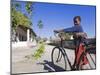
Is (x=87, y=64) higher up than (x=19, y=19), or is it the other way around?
(x=19, y=19)

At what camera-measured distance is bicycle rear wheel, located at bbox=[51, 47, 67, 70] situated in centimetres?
267

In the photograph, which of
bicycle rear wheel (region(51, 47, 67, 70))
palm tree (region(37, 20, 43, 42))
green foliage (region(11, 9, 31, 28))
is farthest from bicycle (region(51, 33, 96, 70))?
green foliage (region(11, 9, 31, 28))

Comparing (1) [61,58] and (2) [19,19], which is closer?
(2) [19,19]

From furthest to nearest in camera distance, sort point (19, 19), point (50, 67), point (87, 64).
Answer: point (87, 64) < point (50, 67) < point (19, 19)

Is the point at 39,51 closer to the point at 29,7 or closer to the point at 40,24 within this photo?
the point at 40,24

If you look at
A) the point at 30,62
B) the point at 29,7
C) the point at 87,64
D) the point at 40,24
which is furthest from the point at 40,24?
the point at 87,64

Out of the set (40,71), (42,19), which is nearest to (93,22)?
(42,19)

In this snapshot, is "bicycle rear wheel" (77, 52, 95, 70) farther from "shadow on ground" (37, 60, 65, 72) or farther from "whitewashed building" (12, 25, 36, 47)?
"whitewashed building" (12, 25, 36, 47)

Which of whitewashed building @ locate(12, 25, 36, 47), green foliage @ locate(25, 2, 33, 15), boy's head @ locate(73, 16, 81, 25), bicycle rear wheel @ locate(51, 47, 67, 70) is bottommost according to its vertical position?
bicycle rear wheel @ locate(51, 47, 67, 70)

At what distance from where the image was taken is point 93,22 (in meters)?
2.84

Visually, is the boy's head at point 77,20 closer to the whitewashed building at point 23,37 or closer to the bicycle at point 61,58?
the bicycle at point 61,58

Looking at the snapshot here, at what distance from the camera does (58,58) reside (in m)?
2.69

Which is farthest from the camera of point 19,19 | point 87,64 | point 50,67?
point 87,64

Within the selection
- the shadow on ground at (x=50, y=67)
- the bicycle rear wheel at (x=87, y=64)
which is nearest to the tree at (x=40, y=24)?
the shadow on ground at (x=50, y=67)
